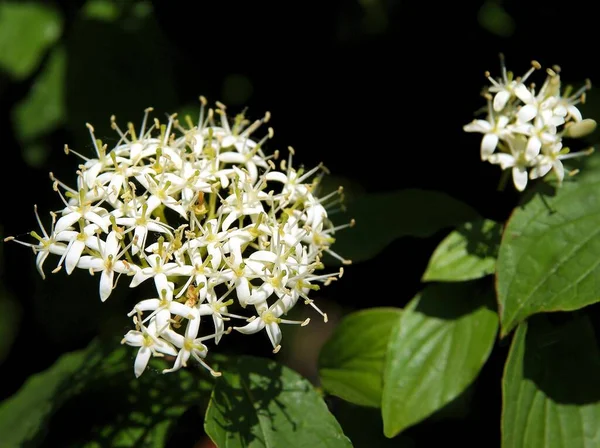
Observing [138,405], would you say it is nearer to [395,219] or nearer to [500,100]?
[395,219]

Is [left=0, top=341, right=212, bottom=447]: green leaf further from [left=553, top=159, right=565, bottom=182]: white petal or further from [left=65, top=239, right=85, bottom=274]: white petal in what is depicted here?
[left=553, top=159, right=565, bottom=182]: white petal

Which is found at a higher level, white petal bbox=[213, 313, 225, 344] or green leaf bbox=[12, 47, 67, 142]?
green leaf bbox=[12, 47, 67, 142]

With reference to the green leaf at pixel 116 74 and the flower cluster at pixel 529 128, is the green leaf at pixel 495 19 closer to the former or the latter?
the flower cluster at pixel 529 128

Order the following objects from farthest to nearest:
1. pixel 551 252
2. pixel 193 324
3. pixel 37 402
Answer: pixel 37 402 → pixel 551 252 → pixel 193 324

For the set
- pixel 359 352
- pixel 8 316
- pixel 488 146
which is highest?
pixel 488 146

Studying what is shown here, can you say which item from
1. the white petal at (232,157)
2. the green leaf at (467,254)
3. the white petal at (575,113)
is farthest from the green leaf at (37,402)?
Answer: the white petal at (575,113)

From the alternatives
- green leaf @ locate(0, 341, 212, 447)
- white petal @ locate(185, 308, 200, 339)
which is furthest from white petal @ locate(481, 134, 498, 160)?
green leaf @ locate(0, 341, 212, 447)

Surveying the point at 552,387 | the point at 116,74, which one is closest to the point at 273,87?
the point at 116,74
